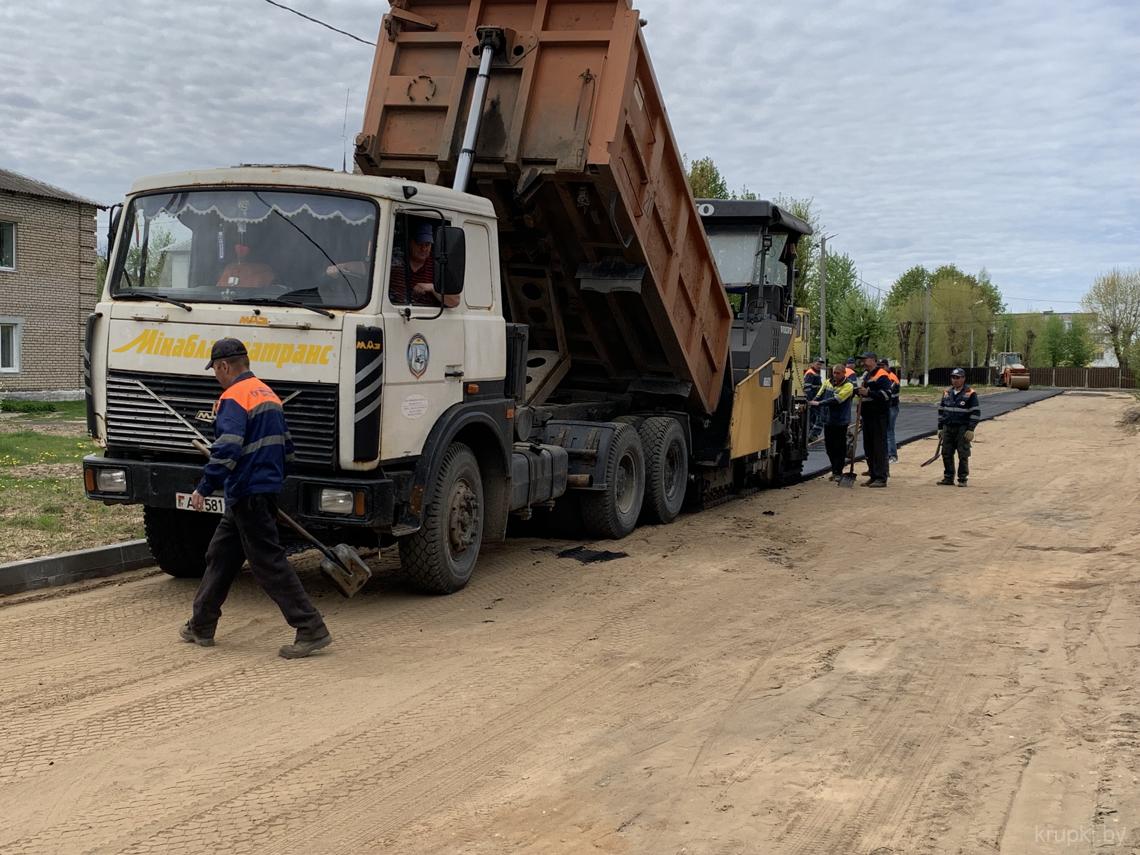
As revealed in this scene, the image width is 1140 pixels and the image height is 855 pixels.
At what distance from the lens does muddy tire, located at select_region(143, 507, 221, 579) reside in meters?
7.71

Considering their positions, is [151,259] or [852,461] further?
[852,461]

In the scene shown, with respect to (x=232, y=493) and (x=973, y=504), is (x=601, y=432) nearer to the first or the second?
(x=232, y=493)

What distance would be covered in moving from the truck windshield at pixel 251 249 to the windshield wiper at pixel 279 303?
0.04 feet

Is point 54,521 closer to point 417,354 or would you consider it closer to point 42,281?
point 417,354

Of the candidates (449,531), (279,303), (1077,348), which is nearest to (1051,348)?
(1077,348)

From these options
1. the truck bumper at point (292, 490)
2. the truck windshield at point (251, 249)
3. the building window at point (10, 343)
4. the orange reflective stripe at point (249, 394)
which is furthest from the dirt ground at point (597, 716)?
the building window at point (10, 343)

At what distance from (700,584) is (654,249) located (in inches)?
120

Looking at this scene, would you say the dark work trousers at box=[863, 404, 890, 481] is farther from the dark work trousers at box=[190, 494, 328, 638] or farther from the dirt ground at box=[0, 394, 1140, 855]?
the dark work trousers at box=[190, 494, 328, 638]

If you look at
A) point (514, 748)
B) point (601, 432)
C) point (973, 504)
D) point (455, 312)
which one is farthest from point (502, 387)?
point (973, 504)

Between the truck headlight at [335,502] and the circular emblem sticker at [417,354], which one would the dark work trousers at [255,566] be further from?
the circular emblem sticker at [417,354]

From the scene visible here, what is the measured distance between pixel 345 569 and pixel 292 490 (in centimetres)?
58

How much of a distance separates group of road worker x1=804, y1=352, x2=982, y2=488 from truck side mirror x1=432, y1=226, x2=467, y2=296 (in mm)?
9174

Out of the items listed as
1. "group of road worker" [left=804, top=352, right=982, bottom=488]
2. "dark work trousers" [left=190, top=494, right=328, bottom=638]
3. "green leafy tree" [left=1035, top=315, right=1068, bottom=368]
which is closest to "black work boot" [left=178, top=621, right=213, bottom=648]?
"dark work trousers" [left=190, top=494, right=328, bottom=638]

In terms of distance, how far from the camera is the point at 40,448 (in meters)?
14.6
